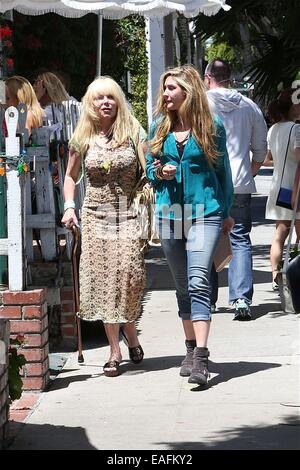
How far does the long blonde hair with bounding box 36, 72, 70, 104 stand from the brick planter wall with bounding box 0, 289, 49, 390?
3.32 m

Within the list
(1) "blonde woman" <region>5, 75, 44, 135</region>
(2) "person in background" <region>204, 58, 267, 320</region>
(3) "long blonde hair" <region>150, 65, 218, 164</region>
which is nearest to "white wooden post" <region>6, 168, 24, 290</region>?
(3) "long blonde hair" <region>150, 65, 218, 164</region>

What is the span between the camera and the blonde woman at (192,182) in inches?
284

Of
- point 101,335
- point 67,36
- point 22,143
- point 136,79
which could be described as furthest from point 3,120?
point 136,79

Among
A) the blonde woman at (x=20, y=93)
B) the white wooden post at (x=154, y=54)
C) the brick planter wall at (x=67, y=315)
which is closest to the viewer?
the brick planter wall at (x=67, y=315)

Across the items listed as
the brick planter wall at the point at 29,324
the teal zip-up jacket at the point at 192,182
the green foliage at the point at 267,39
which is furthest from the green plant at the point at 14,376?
the green foliage at the point at 267,39

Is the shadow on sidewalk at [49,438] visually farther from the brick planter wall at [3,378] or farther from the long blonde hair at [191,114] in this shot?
the long blonde hair at [191,114]

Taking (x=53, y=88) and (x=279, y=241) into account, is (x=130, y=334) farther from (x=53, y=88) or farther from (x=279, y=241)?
(x=279, y=241)

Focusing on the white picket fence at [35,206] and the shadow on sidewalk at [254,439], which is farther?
the white picket fence at [35,206]

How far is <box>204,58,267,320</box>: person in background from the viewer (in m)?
9.62

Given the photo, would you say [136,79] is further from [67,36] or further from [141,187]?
[141,187]

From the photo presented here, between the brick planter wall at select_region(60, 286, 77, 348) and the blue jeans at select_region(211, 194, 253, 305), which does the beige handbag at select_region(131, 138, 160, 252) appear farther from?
the blue jeans at select_region(211, 194, 253, 305)

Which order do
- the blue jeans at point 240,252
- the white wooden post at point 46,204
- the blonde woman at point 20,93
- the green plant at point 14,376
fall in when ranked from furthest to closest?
the blue jeans at point 240,252
the blonde woman at point 20,93
the white wooden post at point 46,204
the green plant at point 14,376

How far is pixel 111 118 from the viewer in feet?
25.1

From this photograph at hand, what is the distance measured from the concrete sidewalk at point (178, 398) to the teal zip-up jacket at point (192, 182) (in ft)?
3.37
